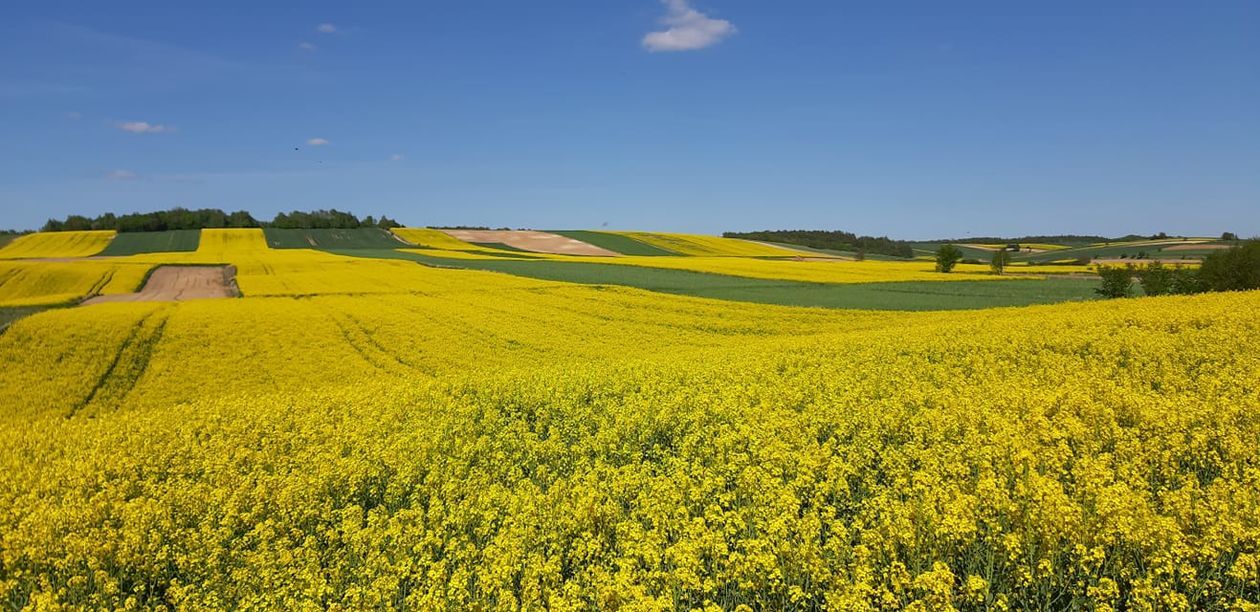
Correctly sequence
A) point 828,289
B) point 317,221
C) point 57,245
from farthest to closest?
point 317,221 → point 57,245 → point 828,289

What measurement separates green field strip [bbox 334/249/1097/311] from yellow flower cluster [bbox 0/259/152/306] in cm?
2475

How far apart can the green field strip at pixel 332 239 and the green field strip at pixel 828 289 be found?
3442cm

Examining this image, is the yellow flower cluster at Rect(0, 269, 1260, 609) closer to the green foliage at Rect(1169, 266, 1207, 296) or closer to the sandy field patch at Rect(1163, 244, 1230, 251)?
the green foliage at Rect(1169, 266, 1207, 296)

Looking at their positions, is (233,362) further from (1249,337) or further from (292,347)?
(1249,337)

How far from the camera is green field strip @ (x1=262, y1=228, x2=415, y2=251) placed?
284 feet

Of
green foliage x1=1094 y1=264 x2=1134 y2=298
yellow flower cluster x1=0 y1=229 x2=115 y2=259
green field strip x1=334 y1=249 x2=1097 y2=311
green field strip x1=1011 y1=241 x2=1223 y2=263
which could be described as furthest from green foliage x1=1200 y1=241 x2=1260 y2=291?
yellow flower cluster x1=0 y1=229 x2=115 y2=259

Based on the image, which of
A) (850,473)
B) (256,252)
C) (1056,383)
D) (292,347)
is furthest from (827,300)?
(256,252)

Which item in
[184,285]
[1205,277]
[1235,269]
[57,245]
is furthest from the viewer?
[57,245]

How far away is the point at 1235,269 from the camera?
140 feet

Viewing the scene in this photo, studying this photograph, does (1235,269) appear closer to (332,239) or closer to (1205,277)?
(1205,277)

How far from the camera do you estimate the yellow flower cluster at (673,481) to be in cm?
593

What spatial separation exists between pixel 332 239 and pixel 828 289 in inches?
2968

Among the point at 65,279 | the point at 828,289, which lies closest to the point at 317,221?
the point at 65,279

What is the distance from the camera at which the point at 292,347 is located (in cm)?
2278
